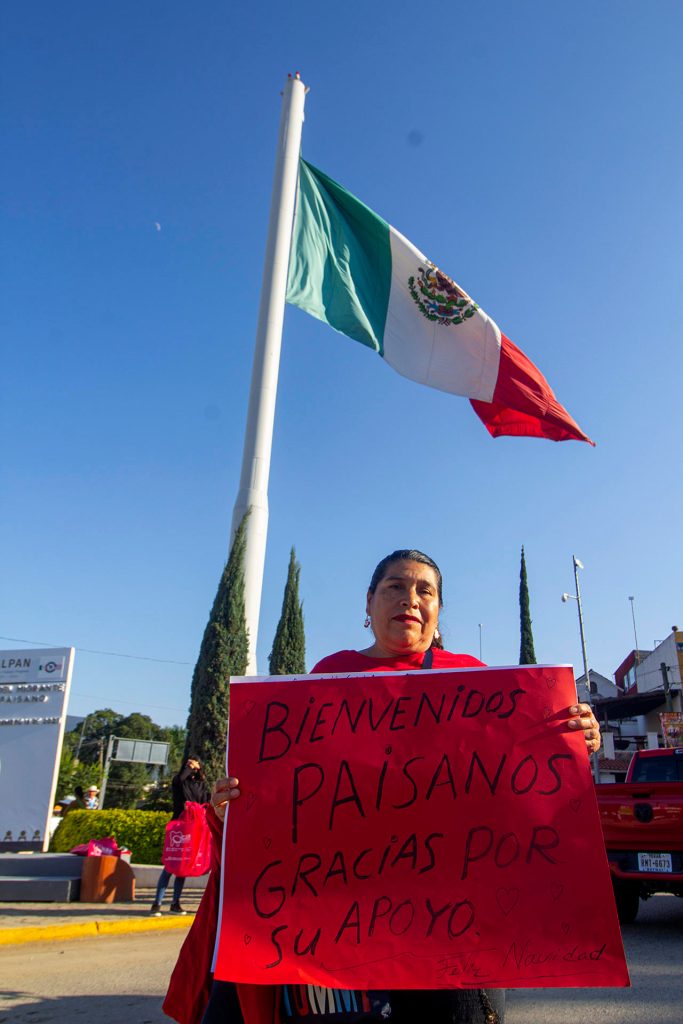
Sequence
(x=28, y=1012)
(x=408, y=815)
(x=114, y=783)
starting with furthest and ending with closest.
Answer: (x=114, y=783) < (x=28, y=1012) < (x=408, y=815)

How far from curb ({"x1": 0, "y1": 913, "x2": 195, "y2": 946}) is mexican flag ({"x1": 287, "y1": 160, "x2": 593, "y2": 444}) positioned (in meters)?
6.92

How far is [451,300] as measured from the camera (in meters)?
10.5

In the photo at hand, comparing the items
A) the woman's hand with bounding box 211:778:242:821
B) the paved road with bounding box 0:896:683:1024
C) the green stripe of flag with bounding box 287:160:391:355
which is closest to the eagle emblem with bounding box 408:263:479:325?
the green stripe of flag with bounding box 287:160:391:355

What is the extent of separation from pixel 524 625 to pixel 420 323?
2925 centimetres

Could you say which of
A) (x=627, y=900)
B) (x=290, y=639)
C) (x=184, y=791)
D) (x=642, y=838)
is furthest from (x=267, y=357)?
(x=290, y=639)

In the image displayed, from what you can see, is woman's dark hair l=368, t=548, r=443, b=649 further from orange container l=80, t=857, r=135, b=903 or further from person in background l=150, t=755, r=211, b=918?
orange container l=80, t=857, r=135, b=903

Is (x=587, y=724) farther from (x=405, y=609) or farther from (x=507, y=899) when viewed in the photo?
(x=405, y=609)

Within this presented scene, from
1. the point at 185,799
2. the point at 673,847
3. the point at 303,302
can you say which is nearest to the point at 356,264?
the point at 303,302

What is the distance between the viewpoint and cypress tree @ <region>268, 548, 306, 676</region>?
24.5 m

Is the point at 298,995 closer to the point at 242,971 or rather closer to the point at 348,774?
the point at 242,971

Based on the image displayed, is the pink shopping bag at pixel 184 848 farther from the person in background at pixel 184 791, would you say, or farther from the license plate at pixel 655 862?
the license plate at pixel 655 862

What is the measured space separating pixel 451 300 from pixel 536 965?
948 cm

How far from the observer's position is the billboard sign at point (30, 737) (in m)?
12.3

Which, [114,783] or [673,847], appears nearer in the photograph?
[673,847]
